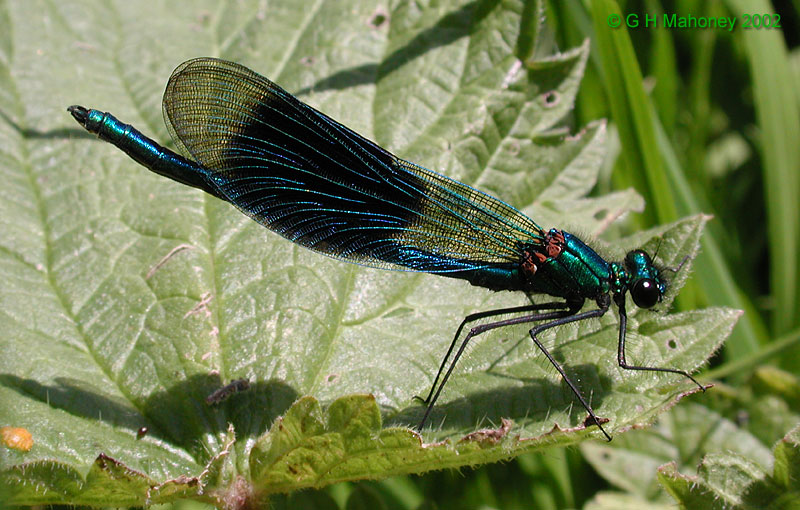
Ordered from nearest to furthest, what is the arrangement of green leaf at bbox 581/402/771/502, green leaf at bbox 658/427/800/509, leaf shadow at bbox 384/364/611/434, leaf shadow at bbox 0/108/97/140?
→ green leaf at bbox 658/427/800/509, leaf shadow at bbox 384/364/611/434, green leaf at bbox 581/402/771/502, leaf shadow at bbox 0/108/97/140

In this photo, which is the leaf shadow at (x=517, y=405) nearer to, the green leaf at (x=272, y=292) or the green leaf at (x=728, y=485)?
the green leaf at (x=272, y=292)

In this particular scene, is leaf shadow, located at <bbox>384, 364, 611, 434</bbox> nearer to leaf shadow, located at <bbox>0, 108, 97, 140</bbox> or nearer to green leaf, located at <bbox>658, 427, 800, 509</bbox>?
green leaf, located at <bbox>658, 427, 800, 509</bbox>

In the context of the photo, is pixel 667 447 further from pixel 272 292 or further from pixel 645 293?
pixel 272 292

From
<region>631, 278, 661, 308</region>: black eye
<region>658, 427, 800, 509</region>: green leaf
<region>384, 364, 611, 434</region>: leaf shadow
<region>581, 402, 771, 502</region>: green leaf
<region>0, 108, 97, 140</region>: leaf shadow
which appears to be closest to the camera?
<region>658, 427, 800, 509</region>: green leaf

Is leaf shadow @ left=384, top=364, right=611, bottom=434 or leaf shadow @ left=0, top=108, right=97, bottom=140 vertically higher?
leaf shadow @ left=0, top=108, right=97, bottom=140

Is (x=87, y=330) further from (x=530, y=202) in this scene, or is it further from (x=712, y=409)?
Result: (x=712, y=409)

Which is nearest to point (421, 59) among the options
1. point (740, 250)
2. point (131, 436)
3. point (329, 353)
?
point (329, 353)

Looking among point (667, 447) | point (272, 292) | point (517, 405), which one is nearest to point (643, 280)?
point (517, 405)

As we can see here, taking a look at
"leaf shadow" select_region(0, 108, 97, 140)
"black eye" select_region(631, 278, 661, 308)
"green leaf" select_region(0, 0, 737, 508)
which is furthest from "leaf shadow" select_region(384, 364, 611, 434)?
"leaf shadow" select_region(0, 108, 97, 140)
